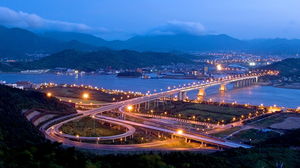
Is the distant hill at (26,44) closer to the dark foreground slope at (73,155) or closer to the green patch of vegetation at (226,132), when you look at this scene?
the dark foreground slope at (73,155)

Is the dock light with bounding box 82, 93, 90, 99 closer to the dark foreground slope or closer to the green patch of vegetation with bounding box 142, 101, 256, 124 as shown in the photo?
the green patch of vegetation with bounding box 142, 101, 256, 124

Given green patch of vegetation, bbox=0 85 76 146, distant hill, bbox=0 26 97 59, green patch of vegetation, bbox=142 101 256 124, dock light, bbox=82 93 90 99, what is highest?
distant hill, bbox=0 26 97 59

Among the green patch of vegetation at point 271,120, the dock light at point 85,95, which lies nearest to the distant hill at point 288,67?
the green patch of vegetation at point 271,120

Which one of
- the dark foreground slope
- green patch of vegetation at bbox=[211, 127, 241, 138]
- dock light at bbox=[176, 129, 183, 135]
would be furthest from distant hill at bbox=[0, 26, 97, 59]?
dock light at bbox=[176, 129, 183, 135]

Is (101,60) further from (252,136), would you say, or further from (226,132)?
(252,136)

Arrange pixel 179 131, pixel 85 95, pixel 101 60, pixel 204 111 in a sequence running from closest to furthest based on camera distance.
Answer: pixel 179 131
pixel 204 111
pixel 85 95
pixel 101 60

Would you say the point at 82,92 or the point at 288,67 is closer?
the point at 82,92

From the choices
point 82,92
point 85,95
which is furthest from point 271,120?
point 82,92
